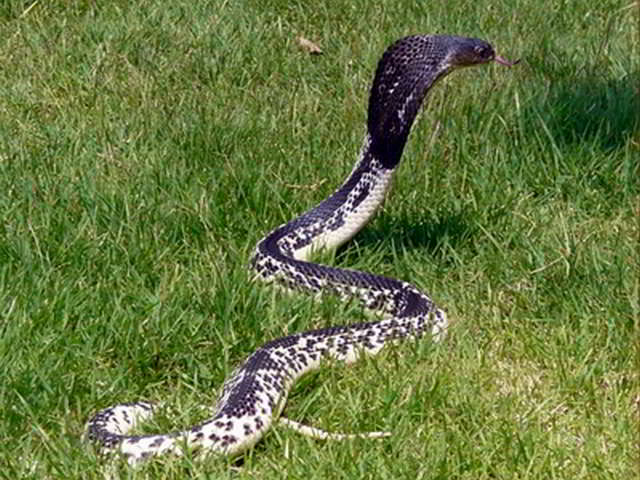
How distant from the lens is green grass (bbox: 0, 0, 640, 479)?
4.32 metres

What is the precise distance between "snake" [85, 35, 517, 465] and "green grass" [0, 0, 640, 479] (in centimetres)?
8

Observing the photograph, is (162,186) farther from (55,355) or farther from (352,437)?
(352,437)

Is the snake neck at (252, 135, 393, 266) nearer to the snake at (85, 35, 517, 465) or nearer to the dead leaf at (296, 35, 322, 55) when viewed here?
the snake at (85, 35, 517, 465)

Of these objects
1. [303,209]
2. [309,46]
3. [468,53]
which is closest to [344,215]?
[303,209]

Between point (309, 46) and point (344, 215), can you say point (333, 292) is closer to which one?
point (344, 215)

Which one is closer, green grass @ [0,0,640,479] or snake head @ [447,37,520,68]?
green grass @ [0,0,640,479]

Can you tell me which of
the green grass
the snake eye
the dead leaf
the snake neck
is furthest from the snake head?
the dead leaf

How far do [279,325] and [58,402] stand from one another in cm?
94

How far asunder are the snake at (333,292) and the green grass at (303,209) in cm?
8

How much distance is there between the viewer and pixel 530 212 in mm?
5949

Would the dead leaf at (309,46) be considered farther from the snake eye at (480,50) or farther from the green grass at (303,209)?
the snake eye at (480,50)

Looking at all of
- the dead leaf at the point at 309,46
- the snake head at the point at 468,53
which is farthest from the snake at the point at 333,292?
the dead leaf at the point at 309,46

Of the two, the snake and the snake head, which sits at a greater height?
the snake head

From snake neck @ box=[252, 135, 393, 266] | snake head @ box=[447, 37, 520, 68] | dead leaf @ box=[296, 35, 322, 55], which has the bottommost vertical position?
dead leaf @ box=[296, 35, 322, 55]
